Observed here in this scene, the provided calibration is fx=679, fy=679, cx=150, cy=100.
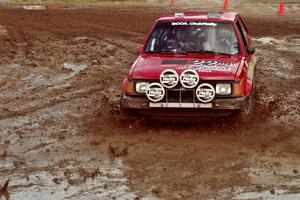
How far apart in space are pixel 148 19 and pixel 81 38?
544cm

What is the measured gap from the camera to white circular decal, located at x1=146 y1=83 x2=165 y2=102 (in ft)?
30.6

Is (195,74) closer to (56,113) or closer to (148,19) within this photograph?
(56,113)

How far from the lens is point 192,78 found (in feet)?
30.4

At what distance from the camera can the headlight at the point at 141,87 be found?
952cm

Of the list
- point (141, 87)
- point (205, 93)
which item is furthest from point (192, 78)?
point (141, 87)

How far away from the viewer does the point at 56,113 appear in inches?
431

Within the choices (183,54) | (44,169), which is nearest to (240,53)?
(183,54)

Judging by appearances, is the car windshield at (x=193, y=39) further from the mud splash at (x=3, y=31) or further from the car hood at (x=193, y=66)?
the mud splash at (x=3, y=31)

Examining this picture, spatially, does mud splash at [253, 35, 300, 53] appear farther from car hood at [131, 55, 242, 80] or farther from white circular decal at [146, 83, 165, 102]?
white circular decal at [146, 83, 165, 102]

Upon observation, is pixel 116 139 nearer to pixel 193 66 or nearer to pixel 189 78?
pixel 189 78

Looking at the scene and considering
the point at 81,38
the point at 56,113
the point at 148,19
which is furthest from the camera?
the point at 148,19

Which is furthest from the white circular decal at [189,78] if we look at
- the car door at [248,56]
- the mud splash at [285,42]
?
the mud splash at [285,42]

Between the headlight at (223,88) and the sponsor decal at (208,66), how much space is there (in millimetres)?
242

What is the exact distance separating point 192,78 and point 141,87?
77 centimetres
